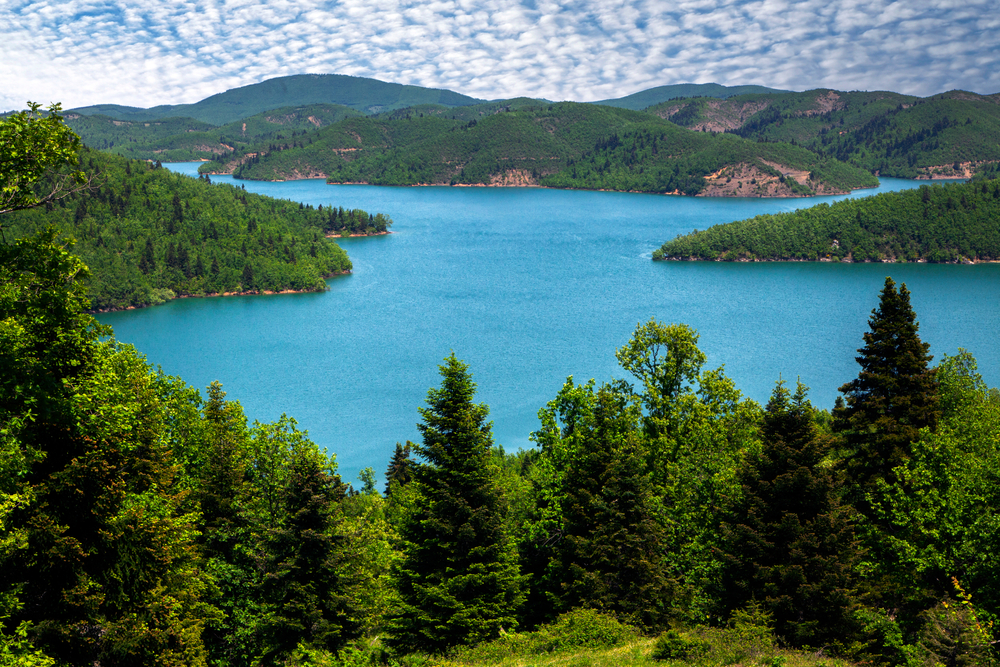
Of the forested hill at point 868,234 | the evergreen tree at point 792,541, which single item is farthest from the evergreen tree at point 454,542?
the forested hill at point 868,234

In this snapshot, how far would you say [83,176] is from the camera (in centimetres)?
1280

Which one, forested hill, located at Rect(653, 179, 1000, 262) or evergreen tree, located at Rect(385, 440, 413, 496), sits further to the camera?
forested hill, located at Rect(653, 179, 1000, 262)

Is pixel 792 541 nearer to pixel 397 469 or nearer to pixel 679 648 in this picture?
pixel 679 648

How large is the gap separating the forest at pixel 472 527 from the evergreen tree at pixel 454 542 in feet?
0.26

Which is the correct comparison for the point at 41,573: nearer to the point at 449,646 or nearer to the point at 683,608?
the point at 449,646

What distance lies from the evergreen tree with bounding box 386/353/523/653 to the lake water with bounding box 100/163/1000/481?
36710mm

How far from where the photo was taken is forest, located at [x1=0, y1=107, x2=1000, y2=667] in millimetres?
13273

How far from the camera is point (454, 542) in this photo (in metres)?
20.7

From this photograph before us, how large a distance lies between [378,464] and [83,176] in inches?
1830

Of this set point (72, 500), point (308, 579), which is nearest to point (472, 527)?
point (308, 579)

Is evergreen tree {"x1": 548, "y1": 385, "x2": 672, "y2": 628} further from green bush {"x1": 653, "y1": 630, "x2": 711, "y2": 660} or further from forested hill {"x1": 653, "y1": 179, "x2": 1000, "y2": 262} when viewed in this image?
forested hill {"x1": 653, "y1": 179, "x2": 1000, "y2": 262}

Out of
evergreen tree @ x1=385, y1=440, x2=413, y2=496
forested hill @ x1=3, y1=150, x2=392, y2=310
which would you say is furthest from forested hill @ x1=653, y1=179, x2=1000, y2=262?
evergreen tree @ x1=385, y1=440, x2=413, y2=496

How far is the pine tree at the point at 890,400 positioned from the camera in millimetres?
24750

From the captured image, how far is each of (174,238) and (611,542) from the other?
14046 centimetres
